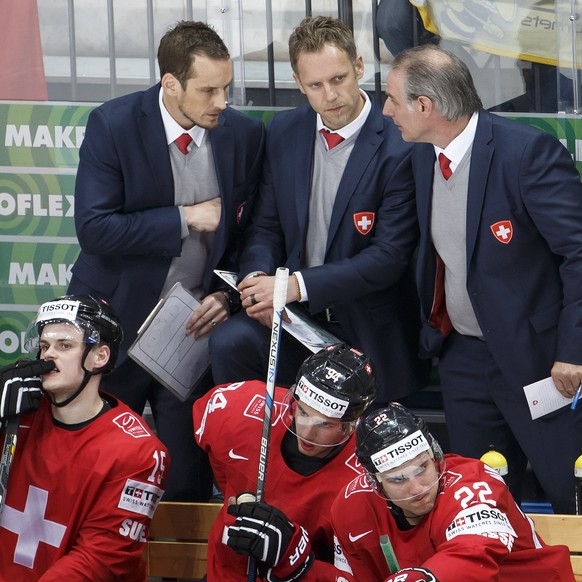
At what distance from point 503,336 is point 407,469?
31.6 inches

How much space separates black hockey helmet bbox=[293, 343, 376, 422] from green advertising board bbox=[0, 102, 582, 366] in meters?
1.47

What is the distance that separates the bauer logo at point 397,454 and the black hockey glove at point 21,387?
36.4 inches

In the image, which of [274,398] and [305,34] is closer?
[274,398]

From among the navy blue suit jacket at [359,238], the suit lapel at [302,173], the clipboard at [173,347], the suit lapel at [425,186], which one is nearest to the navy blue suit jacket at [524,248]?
the suit lapel at [425,186]

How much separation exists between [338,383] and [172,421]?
37.8 inches

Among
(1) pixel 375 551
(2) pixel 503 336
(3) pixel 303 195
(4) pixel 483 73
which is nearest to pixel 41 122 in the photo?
(3) pixel 303 195

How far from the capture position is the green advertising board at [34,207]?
424 cm

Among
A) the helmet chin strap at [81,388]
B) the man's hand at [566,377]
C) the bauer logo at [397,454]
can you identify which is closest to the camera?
the bauer logo at [397,454]

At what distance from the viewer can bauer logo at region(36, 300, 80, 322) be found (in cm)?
329

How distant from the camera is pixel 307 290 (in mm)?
3617

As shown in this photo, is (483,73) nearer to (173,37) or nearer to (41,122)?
(173,37)

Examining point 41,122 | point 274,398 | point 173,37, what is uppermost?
point 173,37

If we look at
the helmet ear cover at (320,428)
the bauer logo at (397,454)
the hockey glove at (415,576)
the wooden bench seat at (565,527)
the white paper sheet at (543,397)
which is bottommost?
the wooden bench seat at (565,527)

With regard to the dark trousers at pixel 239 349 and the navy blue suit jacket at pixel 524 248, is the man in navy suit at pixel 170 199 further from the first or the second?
the navy blue suit jacket at pixel 524 248
